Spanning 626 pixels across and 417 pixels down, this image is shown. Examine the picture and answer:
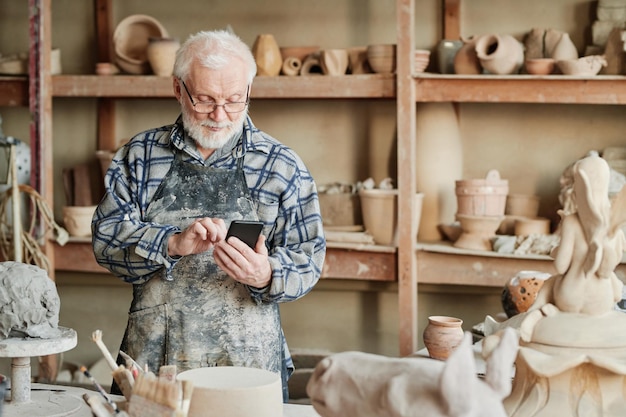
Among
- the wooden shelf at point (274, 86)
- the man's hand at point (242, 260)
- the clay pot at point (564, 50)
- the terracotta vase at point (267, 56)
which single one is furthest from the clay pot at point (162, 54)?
the man's hand at point (242, 260)

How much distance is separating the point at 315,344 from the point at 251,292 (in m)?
2.90

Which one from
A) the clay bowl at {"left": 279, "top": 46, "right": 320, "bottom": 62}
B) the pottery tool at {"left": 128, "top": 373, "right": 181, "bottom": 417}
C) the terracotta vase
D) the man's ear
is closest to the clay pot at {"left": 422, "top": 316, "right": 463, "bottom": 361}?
the man's ear

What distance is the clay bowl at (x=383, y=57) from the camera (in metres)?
4.51

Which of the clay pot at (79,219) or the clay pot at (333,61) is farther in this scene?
the clay pot at (79,219)

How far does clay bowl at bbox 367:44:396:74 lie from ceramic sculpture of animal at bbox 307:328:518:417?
315 cm

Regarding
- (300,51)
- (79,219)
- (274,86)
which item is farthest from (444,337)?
(79,219)

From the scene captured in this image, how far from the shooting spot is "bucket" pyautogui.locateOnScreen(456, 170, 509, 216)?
4562 mm

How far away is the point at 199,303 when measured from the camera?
261 centimetres

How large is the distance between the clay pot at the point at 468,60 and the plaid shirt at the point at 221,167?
6.86 feet

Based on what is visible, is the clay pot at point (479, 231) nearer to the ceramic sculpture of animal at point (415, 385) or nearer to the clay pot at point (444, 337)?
the clay pot at point (444, 337)

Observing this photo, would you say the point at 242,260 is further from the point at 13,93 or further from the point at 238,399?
the point at 13,93

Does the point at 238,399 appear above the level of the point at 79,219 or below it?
below

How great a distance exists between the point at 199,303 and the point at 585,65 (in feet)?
Answer: 8.53

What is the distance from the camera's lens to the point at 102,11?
543cm
